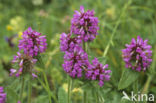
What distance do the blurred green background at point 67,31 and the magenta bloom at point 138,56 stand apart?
12 centimetres

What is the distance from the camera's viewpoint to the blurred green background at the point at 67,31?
2.09 m

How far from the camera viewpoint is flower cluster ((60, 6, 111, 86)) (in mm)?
1398

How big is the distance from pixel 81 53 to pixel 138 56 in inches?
12.8

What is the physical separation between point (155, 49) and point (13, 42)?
1680mm

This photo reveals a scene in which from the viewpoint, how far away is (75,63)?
139cm

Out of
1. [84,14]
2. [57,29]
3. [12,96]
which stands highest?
[57,29]

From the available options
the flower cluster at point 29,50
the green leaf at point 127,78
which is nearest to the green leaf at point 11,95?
the flower cluster at point 29,50

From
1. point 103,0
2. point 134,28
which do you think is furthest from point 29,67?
point 103,0

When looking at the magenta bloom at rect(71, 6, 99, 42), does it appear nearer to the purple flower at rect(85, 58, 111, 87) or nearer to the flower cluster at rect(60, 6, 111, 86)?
the flower cluster at rect(60, 6, 111, 86)

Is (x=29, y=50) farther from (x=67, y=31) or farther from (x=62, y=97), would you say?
(x=67, y=31)

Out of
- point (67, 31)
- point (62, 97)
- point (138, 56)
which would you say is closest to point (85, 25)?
point (138, 56)

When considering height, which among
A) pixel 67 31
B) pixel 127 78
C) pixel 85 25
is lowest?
pixel 127 78

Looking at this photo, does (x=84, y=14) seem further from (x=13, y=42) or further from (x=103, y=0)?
(x=103, y=0)

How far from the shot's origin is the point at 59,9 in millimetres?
4562
